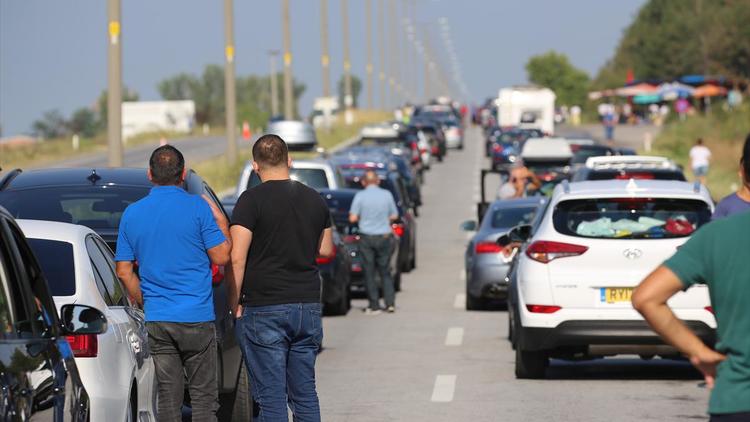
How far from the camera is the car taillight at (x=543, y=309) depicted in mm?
12938

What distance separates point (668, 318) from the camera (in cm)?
512

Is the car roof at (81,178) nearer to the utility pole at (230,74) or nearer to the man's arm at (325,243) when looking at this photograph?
the man's arm at (325,243)

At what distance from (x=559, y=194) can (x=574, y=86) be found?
184134 mm

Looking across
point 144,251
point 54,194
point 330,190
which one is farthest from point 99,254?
point 330,190

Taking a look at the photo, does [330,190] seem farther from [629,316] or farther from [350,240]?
[629,316]

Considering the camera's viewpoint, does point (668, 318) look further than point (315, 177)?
No

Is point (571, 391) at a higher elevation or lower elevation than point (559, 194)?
lower

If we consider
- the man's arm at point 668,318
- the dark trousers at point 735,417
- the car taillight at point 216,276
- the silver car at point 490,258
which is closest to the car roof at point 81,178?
the car taillight at point 216,276

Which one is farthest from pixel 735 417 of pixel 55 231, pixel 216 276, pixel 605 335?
pixel 605 335

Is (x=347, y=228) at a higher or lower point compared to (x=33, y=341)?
lower

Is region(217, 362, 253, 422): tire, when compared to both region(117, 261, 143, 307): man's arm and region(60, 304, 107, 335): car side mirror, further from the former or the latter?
region(60, 304, 107, 335): car side mirror

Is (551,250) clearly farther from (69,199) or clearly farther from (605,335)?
(69,199)

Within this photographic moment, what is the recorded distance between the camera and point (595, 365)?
49.7ft

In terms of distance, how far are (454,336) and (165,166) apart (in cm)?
965
